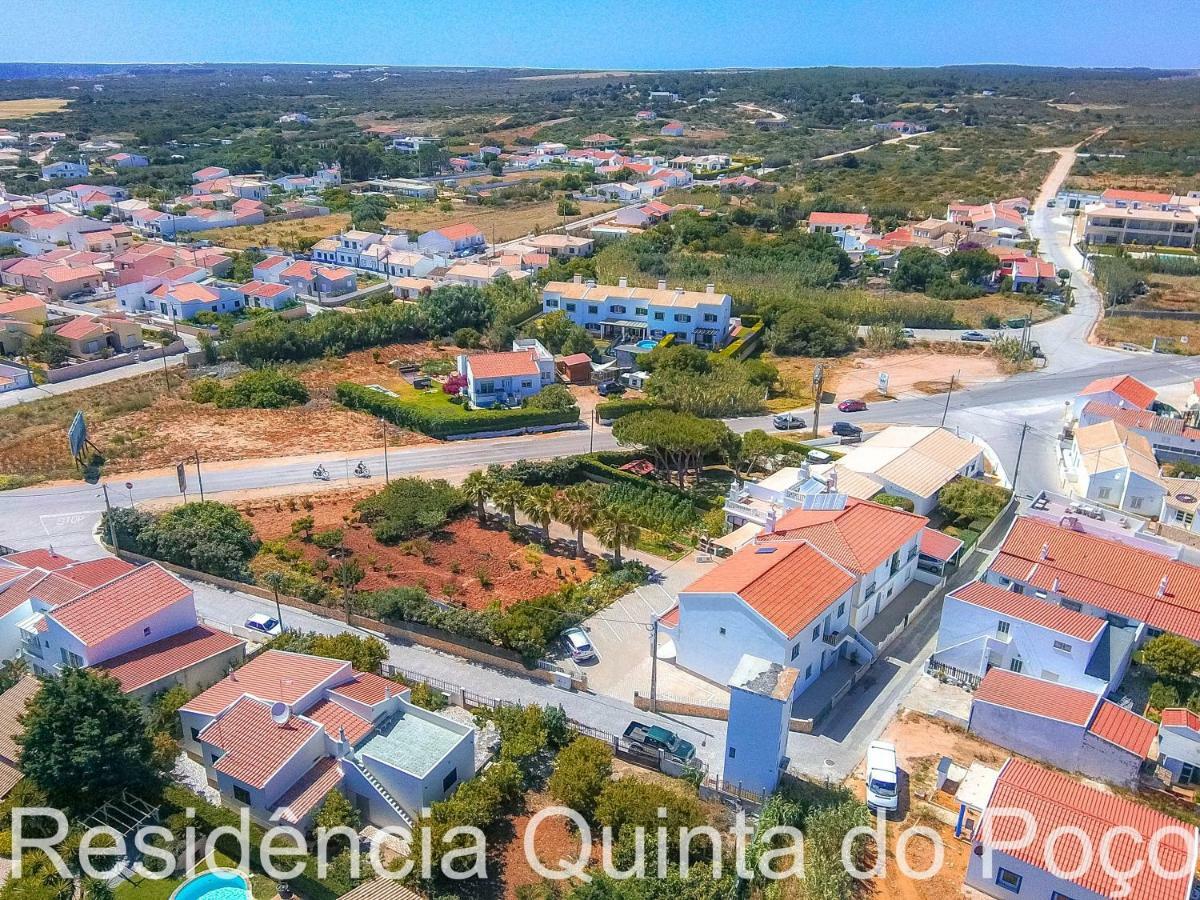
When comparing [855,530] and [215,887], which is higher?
[855,530]

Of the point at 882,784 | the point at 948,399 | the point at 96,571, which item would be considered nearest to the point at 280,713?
the point at 96,571

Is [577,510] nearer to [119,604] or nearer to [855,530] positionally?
[855,530]

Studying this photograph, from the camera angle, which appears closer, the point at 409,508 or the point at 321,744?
the point at 321,744

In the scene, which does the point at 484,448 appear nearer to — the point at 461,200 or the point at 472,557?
the point at 472,557

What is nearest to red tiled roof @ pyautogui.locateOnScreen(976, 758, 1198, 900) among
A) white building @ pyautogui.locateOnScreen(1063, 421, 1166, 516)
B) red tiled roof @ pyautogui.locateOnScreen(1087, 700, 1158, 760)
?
red tiled roof @ pyautogui.locateOnScreen(1087, 700, 1158, 760)

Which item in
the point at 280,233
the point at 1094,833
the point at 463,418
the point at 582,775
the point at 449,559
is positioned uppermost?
the point at 280,233

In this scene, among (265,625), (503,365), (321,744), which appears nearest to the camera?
(321,744)

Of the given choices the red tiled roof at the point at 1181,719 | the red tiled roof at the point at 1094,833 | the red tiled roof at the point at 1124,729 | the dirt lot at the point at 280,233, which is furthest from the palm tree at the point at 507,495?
the dirt lot at the point at 280,233
